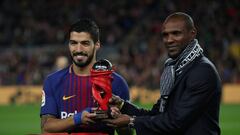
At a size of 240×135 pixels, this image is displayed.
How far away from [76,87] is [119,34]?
18.9m

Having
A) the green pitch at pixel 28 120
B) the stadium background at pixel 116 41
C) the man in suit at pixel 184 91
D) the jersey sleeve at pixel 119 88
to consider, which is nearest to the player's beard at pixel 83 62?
the jersey sleeve at pixel 119 88

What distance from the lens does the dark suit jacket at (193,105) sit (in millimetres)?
4754

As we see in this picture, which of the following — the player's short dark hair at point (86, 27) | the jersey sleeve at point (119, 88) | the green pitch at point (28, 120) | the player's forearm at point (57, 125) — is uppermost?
the player's short dark hair at point (86, 27)

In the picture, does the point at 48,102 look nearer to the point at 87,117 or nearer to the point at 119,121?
the point at 87,117

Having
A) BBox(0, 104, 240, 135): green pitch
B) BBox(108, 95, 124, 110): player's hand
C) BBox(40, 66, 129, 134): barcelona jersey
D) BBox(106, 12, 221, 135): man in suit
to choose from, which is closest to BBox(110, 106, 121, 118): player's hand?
BBox(106, 12, 221, 135): man in suit

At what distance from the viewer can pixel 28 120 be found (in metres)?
16.1

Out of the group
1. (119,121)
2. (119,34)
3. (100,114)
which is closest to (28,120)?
(119,34)

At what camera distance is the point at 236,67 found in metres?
20.9

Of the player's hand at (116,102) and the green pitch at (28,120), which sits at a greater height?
the player's hand at (116,102)

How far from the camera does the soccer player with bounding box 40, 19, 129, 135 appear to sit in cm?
536

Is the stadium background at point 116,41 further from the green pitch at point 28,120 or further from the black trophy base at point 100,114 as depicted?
the black trophy base at point 100,114

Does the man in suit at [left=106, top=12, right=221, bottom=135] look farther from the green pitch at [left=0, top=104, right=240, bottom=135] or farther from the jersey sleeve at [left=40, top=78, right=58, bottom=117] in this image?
the green pitch at [left=0, top=104, right=240, bottom=135]

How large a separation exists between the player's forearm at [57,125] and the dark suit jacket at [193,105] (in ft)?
2.12

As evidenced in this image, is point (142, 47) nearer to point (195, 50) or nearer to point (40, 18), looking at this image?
point (40, 18)
